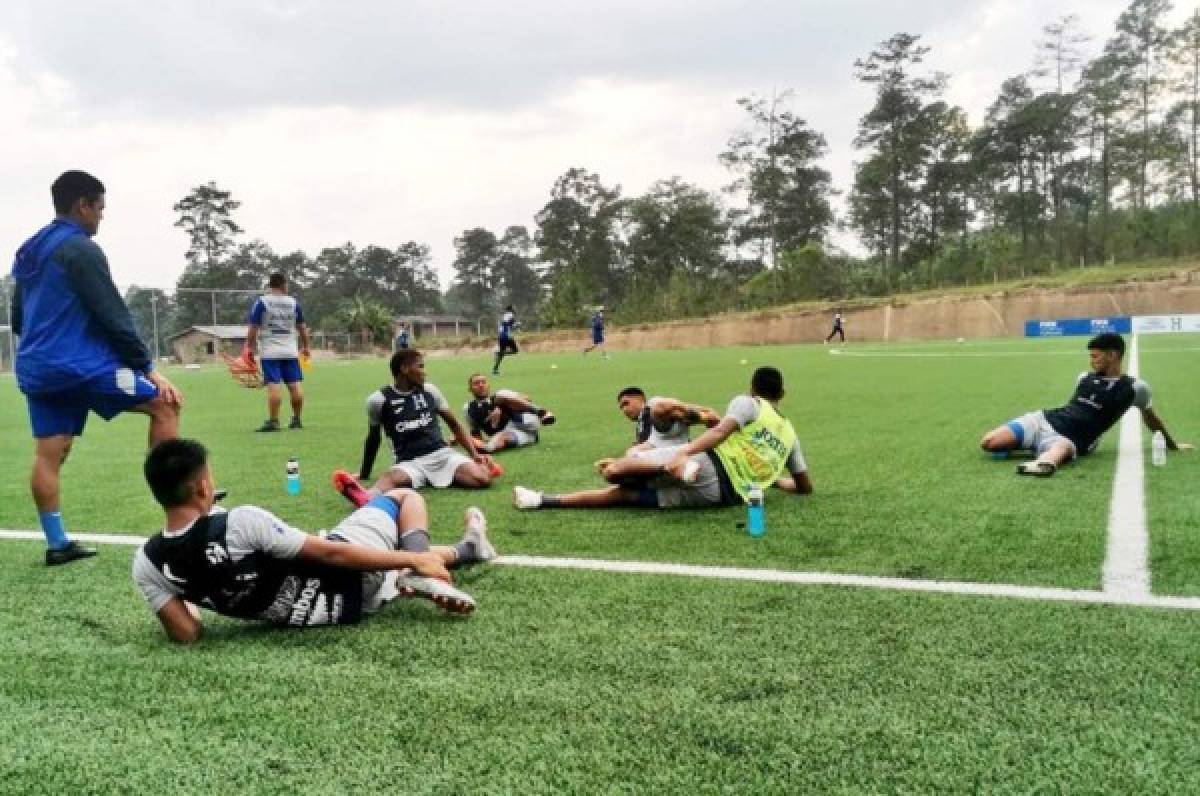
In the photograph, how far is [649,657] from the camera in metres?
3.11

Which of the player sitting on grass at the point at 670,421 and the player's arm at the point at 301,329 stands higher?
the player's arm at the point at 301,329

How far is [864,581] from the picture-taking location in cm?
394

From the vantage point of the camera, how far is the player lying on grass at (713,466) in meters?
5.54

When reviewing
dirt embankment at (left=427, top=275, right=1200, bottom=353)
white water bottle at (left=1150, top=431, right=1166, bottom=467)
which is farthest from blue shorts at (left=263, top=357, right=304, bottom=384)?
dirt embankment at (left=427, top=275, right=1200, bottom=353)

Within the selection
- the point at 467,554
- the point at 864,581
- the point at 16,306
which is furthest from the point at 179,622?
the point at 864,581

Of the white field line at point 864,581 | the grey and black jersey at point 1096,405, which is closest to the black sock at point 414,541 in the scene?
the white field line at point 864,581

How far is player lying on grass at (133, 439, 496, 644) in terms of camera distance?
3.24 metres

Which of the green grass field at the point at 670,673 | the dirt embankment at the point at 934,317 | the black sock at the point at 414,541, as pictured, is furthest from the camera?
the dirt embankment at the point at 934,317

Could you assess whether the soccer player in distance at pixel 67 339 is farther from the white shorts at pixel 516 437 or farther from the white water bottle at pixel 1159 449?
the white water bottle at pixel 1159 449

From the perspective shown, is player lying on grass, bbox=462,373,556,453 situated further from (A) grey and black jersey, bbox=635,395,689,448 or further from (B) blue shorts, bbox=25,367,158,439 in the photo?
(B) blue shorts, bbox=25,367,158,439

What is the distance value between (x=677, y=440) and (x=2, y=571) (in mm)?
4080

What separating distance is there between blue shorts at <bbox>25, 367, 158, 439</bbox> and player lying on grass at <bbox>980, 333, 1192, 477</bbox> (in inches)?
235

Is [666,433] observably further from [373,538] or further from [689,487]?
[373,538]

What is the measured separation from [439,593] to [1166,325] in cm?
4006
